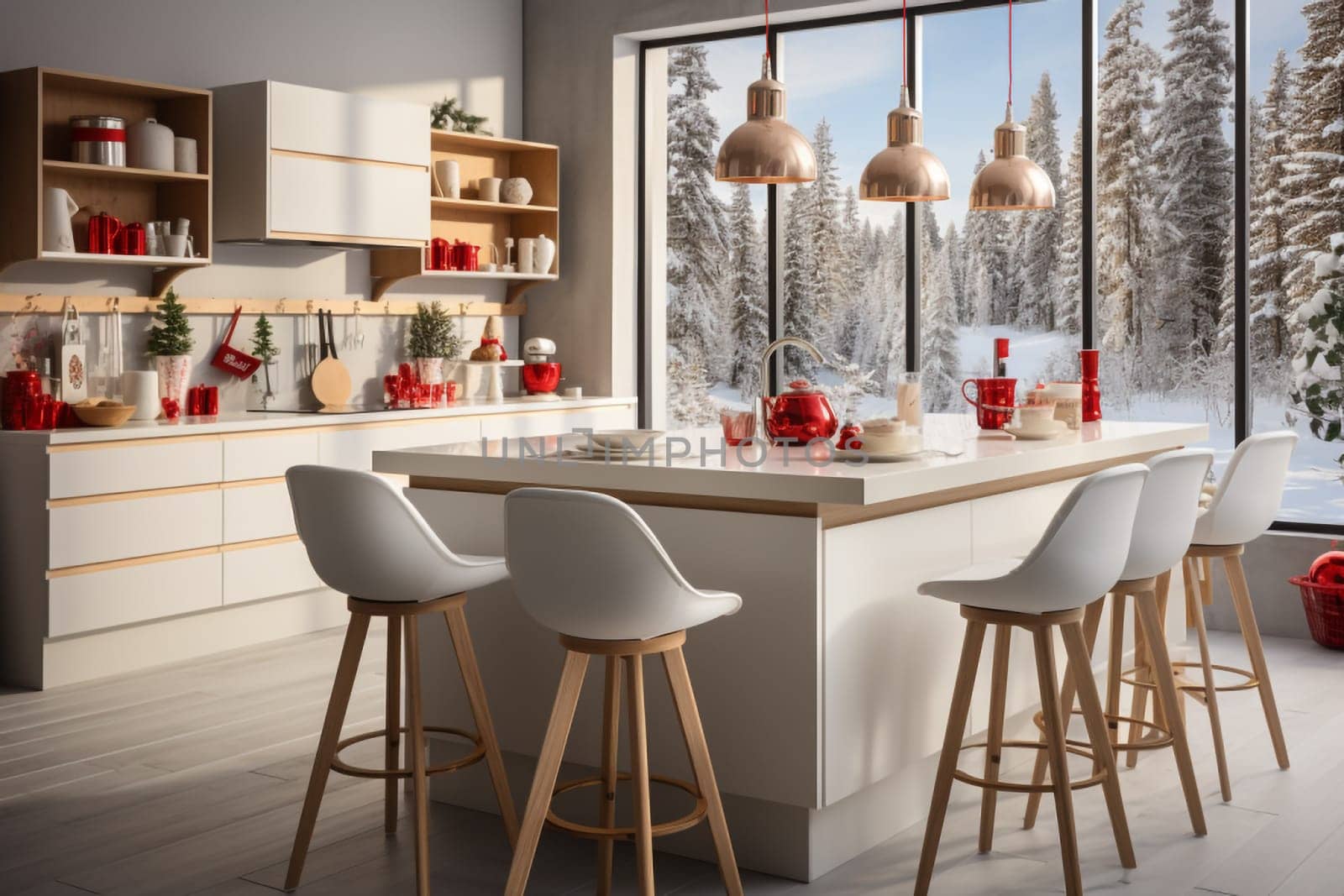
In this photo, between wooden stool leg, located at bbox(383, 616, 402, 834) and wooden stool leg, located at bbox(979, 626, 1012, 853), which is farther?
wooden stool leg, located at bbox(383, 616, 402, 834)

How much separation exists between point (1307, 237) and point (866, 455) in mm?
3310

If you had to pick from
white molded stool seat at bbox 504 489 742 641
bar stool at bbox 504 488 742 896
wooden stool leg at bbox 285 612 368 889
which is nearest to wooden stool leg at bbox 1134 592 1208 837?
bar stool at bbox 504 488 742 896

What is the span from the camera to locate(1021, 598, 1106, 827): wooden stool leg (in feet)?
11.0

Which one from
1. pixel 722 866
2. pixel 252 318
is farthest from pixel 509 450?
pixel 252 318

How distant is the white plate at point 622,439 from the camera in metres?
3.24

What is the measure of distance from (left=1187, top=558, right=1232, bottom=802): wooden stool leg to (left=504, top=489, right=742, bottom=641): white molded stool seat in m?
1.64

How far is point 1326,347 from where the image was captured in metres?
5.42

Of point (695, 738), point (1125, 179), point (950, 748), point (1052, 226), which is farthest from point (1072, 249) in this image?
point (695, 738)

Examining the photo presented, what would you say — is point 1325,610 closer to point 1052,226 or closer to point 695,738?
point 1052,226

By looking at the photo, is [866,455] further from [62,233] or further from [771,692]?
[62,233]

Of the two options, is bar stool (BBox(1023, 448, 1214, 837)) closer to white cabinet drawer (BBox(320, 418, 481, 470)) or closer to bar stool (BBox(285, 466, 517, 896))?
bar stool (BBox(285, 466, 517, 896))

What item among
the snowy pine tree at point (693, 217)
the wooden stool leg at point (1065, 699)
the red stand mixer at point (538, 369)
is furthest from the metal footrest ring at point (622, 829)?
the snowy pine tree at point (693, 217)

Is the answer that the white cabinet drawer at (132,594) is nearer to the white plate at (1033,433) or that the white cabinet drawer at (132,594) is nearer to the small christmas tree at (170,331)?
the small christmas tree at (170,331)

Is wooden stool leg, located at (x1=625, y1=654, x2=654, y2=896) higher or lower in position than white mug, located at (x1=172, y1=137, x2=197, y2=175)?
lower
